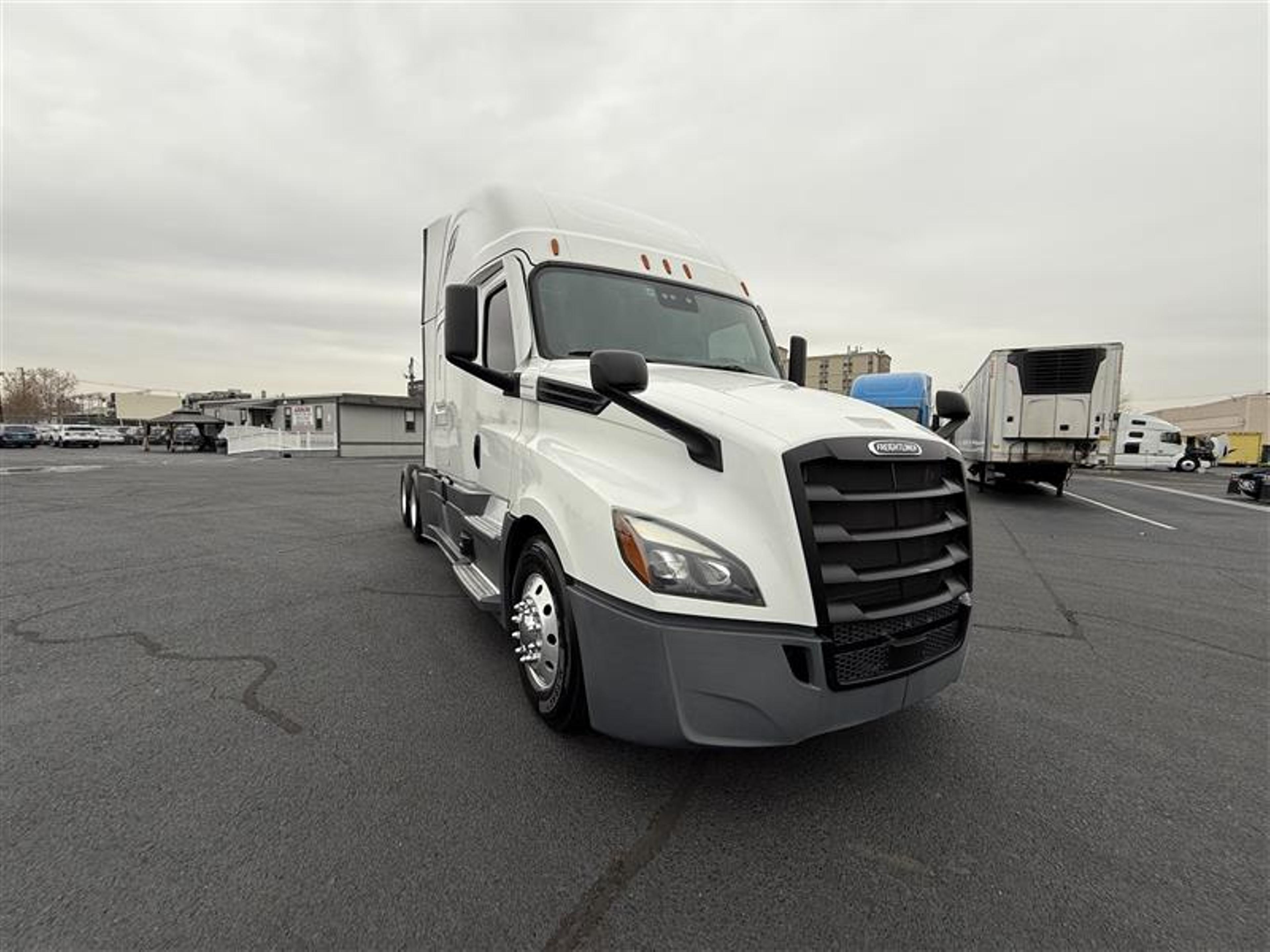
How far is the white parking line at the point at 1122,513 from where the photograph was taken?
35.3ft

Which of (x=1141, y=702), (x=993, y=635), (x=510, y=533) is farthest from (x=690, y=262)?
(x=1141, y=702)

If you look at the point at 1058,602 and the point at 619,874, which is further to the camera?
the point at 1058,602

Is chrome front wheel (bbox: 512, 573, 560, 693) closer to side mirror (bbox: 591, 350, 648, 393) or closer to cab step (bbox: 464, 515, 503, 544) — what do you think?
cab step (bbox: 464, 515, 503, 544)

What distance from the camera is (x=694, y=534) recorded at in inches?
86.0

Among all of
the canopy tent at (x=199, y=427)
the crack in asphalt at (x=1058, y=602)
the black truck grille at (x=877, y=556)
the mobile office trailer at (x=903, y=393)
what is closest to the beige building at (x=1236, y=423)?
the mobile office trailer at (x=903, y=393)

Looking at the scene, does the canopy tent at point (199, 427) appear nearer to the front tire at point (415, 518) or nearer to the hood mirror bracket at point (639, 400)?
the front tire at point (415, 518)

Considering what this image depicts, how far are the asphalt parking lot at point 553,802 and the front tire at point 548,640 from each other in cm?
17

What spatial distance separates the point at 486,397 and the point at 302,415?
36.9m

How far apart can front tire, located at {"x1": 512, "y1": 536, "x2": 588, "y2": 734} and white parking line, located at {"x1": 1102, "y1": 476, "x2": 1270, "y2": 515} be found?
17438 millimetres

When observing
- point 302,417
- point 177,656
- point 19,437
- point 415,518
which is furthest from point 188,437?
point 177,656

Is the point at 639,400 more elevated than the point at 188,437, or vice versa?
the point at 639,400

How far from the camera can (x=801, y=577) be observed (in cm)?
213

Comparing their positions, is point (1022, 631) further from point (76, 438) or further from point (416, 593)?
point (76, 438)

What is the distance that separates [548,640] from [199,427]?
51.2 meters
